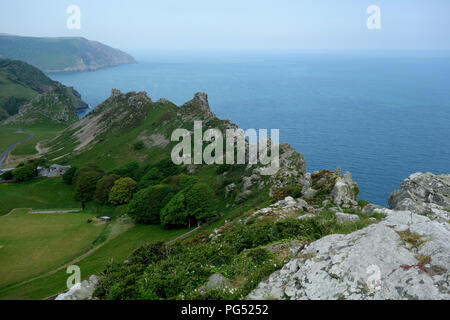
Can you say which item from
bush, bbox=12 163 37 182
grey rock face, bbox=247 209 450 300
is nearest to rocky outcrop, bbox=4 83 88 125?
bush, bbox=12 163 37 182

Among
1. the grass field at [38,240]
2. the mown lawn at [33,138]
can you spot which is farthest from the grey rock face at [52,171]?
the mown lawn at [33,138]

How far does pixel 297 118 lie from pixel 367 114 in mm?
43782

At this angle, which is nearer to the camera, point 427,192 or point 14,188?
point 427,192

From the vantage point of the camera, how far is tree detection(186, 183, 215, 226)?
149 ft

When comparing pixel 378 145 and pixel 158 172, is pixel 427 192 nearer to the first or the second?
pixel 158 172

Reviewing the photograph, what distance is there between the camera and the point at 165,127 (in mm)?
98500

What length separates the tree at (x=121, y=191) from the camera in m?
65.2

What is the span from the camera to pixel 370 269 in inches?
372

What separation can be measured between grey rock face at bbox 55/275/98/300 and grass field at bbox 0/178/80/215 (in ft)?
199

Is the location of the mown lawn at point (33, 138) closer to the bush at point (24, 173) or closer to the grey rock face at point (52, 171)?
the grey rock face at point (52, 171)

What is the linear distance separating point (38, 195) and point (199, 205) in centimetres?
5152

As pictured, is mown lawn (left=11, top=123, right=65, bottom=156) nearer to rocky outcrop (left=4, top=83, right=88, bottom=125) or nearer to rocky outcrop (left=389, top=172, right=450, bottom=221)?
rocky outcrop (left=4, top=83, right=88, bottom=125)

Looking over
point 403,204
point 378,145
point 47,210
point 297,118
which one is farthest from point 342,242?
point 297,118

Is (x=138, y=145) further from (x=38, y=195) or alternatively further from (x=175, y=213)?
(x=175, y=213)
